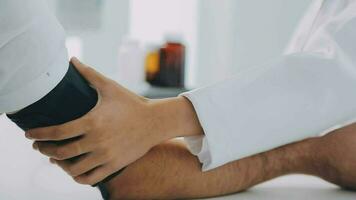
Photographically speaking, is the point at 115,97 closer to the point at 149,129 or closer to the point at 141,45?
the point at 149,129

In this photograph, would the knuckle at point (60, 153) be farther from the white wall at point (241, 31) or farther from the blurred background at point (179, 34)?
the white wall at point (241, 31)

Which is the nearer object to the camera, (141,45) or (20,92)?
(20,92)

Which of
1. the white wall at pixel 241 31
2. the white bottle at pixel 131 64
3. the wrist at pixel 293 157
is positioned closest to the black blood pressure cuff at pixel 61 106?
the wrist at pixel 293 157

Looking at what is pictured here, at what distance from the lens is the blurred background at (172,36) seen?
2072 mm

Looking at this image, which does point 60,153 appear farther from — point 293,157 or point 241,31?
point 241,31

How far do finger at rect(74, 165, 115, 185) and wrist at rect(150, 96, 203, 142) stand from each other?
0.34 feet

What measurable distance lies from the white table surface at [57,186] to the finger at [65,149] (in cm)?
12

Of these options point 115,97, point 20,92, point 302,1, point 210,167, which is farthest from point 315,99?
point 302,1

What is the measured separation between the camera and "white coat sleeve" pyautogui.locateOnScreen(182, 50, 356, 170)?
0.87m

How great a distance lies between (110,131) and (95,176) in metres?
0.08

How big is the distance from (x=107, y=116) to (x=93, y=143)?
5 centimetres

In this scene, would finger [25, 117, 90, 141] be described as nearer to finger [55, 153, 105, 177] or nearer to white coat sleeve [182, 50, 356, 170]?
finger [55, 153, 105, 177]

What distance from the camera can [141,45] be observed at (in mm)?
2154

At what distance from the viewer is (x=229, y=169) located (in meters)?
0.97
